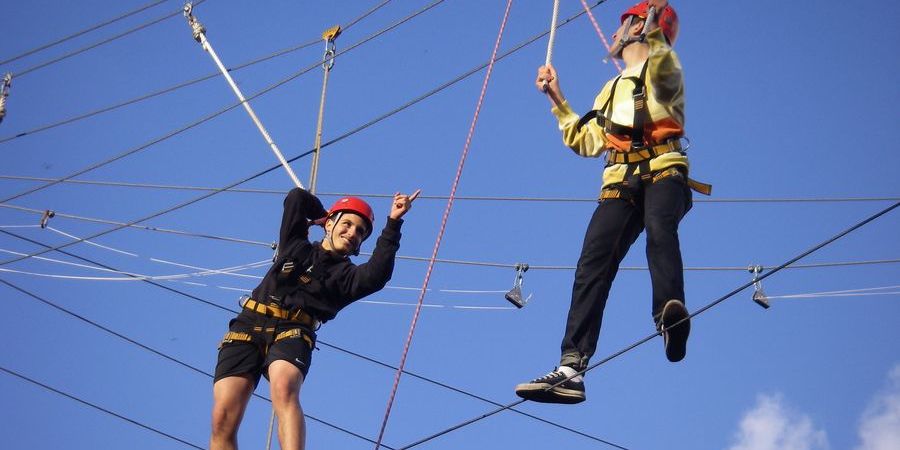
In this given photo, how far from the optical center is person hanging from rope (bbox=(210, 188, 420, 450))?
5.77 meters

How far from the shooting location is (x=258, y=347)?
5.93m

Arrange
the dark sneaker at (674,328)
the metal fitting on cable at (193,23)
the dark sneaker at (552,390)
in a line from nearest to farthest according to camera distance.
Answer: the dark sneaker at (674,328) → the dark sneaker at (552,390) → the metal fitting on cable at (193,23)

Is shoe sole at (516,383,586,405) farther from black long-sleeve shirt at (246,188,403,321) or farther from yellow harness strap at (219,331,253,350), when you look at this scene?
yellow harness strap at (219,331,253,350)

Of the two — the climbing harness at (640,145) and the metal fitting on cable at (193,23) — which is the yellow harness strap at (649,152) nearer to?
the climbing harness at (640,145)

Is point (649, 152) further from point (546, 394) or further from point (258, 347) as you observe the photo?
point (258, 347)

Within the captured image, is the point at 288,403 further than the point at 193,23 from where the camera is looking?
No

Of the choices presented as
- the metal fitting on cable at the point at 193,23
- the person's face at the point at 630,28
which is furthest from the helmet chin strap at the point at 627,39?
the metal fitting on cable at the point at 193,23

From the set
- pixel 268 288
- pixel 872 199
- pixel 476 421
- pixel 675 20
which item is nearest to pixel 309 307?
pixel 268 288

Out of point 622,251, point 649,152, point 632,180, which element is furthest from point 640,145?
point 622,251

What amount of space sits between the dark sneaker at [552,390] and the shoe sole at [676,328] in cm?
40

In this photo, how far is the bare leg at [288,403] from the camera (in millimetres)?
5434

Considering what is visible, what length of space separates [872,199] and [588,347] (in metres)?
3.54

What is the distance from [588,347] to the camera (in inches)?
214

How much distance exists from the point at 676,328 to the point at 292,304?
181 centimetres
